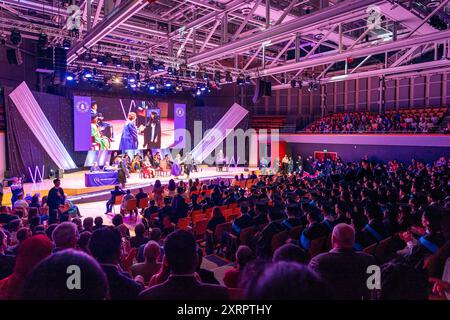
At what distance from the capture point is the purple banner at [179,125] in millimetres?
23266

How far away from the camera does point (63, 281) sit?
146 centimetres

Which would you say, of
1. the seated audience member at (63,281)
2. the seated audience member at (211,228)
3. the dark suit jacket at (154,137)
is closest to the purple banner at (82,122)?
the dark suit jacket at (154,137)

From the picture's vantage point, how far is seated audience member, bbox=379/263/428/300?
1.96 m

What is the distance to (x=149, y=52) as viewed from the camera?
44.6ft

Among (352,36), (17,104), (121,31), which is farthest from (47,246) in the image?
(17,104)

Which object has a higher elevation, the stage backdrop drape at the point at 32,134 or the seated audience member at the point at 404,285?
the stage backdrop drape at the point at 32,134

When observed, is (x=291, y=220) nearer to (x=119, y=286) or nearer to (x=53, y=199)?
(x=119, y=286)

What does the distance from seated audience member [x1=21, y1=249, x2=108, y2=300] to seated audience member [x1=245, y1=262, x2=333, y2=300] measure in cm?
77

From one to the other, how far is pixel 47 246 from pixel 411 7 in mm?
10413

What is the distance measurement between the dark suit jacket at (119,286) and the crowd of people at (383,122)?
751 inches

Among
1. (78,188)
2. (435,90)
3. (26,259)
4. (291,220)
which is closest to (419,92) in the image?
(435,90)

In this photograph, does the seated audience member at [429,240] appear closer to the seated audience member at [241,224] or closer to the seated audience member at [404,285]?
the seated audience member at [404,285]

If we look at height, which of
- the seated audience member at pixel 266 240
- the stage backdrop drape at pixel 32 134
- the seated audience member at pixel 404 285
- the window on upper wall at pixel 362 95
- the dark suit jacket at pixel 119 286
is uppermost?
the window on upper wall at pixel 362 95

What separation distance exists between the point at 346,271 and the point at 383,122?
64.4 ft
